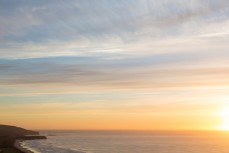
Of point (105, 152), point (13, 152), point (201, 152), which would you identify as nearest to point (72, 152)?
point (105, 152)

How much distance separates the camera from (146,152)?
121m

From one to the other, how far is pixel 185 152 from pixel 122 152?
23827 mm

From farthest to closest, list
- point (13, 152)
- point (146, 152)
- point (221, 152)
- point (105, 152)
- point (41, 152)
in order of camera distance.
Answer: point (221, 152) → point (146, 152) → point (105, 152) → point (41, 152) → point (13, 152)

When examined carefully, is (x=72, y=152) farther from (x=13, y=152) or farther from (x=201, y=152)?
(x=201, y=152)

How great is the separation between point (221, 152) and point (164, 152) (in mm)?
20714

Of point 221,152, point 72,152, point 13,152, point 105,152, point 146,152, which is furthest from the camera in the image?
point 221,152

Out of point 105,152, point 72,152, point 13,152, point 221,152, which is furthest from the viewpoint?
point 221,152

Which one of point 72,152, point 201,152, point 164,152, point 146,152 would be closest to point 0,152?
point 72,152

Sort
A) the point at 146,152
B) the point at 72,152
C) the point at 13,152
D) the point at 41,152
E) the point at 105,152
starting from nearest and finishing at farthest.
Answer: the point at 13,152
the point at 41,152
the point at 72,152
the point at 105,152
the point at 146,152

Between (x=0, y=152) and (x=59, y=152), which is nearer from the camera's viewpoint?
(x=0, y=152)

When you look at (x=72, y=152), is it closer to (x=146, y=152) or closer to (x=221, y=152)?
(x=146, y=152)

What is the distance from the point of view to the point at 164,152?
4948 inches

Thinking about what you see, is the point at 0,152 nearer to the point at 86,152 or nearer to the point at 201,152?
the point at 86,152

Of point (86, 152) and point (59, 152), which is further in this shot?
point (86, 152)
